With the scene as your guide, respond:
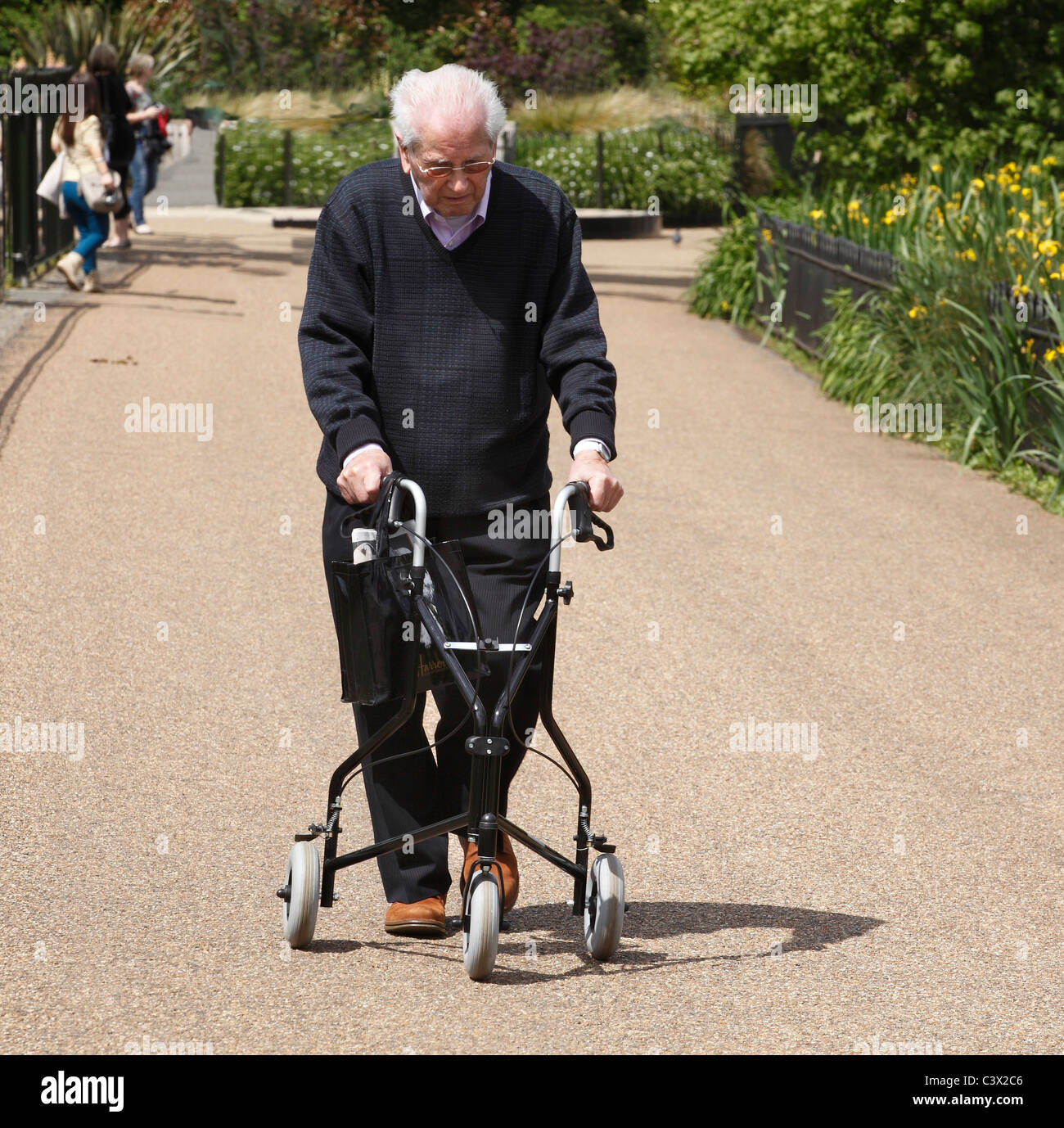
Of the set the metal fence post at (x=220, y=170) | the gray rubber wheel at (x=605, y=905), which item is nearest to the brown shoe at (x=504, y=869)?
the gray rubber wheel at (x=605, y=905)

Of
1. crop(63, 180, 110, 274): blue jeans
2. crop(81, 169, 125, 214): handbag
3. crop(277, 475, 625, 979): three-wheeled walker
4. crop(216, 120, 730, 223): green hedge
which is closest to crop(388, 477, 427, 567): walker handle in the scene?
crop(277, 475, 625, 979): three-wheeled walker

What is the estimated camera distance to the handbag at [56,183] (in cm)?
1407

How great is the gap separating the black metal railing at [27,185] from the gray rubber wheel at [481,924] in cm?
1137

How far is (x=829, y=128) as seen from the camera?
18250mm

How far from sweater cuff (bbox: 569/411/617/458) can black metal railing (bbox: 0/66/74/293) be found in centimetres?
1120

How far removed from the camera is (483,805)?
367 cm

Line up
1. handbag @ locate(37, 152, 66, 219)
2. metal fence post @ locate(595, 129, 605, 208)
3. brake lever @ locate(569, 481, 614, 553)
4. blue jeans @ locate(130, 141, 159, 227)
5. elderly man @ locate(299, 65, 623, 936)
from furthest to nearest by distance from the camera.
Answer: metal fence post @ locate(595, 129, 605, 208) < blue jeans @ locate(130, 141, 159, 227) < handbag @ locate(37, 152, 66, 219) < elderly man @ locate(299, 65, 623, 936) < brake lever @ locate(569, 481, 614, 553)

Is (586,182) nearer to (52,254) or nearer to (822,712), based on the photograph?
(52,254)

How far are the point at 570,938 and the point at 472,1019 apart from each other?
1.80 ft

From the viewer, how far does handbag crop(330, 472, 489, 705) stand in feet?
12.0

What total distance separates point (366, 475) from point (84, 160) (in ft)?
38.1

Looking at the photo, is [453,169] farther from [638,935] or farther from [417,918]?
[638,935]

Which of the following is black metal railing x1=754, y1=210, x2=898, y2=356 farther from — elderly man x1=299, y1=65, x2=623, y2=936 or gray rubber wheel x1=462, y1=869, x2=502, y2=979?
gray rubber wheel x1=462, y1=869, x2=502, y2=979

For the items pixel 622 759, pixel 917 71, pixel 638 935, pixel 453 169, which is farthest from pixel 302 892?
pixel 917 71
